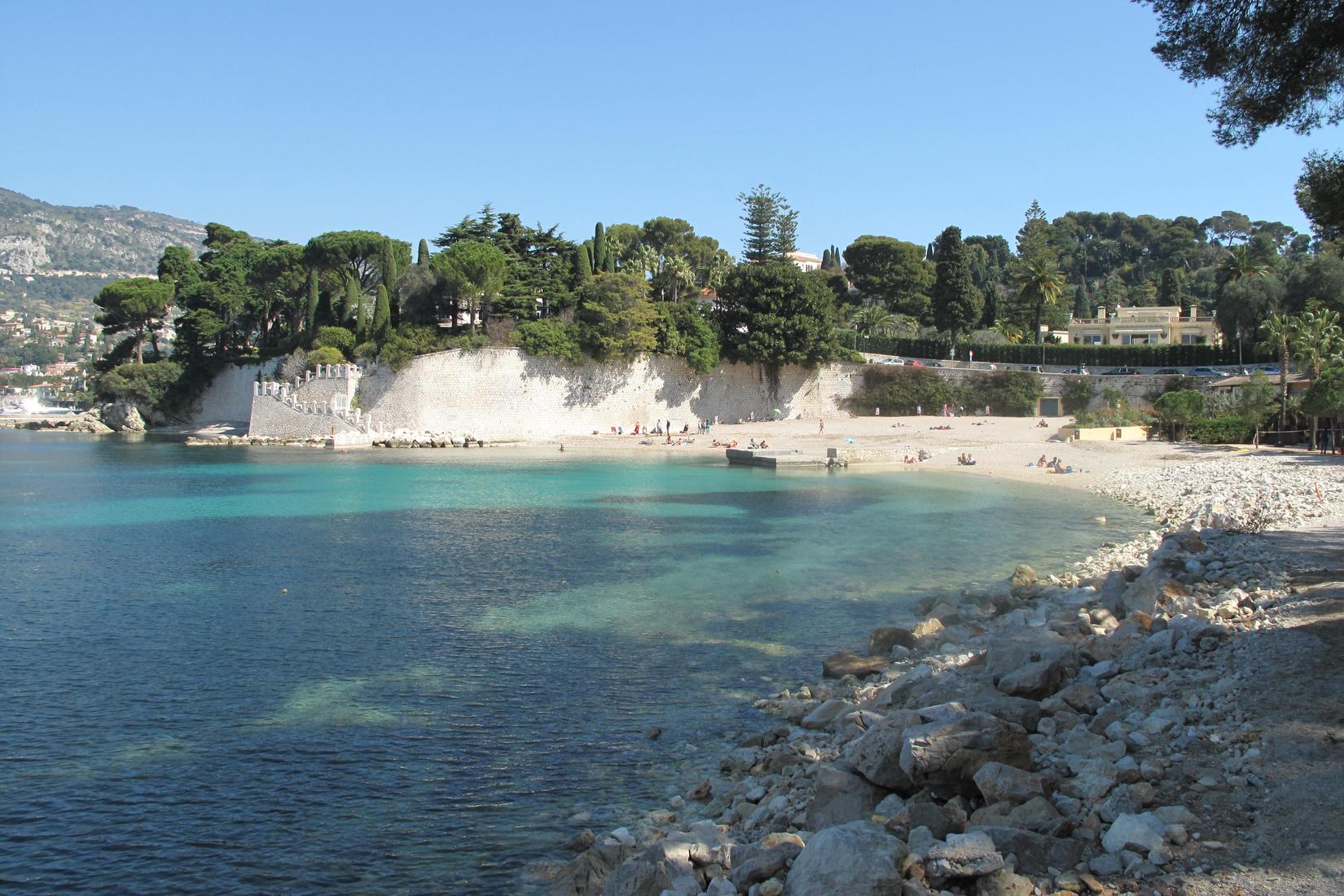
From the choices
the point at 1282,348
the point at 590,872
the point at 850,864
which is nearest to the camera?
the point at 850,864

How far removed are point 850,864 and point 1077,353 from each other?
52.7 meters

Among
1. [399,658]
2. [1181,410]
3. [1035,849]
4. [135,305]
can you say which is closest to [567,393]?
[1181,410]

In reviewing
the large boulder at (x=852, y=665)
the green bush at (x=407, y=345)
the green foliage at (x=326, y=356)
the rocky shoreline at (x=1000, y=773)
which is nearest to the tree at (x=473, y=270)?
the green bush at (x=407, y=345)

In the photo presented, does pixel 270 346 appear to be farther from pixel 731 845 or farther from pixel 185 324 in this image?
pixel 731 845

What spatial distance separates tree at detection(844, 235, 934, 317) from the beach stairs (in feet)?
127

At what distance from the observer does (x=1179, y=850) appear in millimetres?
4547

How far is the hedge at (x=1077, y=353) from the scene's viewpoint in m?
47.9

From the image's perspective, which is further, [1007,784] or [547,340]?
[547,340]

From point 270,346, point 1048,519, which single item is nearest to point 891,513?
point 1048,519

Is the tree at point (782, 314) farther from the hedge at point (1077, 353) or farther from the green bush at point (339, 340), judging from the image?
the green bush at point (339, 340)

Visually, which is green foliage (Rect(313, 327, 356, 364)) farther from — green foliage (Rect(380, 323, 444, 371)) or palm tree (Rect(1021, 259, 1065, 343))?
palm tree (Rect(1021, 259, 1065, 343))

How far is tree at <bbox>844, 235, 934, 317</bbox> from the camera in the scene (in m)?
69.3

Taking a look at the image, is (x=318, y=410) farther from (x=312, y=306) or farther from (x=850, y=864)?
(x=850, y=864)

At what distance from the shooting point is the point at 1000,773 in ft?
17.4
